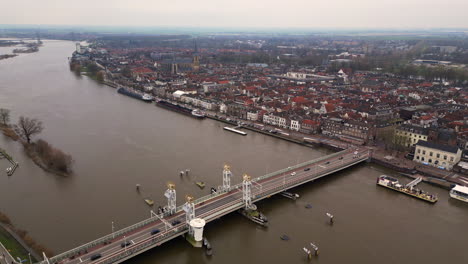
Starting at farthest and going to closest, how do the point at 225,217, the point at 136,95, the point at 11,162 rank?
the point at 136,95
the point at 11,162
the point at 225,217

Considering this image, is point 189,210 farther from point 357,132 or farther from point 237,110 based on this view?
point 237,110

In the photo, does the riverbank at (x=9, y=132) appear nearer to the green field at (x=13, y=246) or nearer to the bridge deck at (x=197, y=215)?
the green field at (x=13, y=246)

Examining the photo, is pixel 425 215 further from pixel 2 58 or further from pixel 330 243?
pixel 2 58

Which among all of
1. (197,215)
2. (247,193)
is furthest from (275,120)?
(197,215)

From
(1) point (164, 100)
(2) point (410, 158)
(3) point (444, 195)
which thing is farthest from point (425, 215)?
(1) point (164, 100)

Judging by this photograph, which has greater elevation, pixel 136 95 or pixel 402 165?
pixel 136 95

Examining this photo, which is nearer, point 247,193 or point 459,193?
point 247,193

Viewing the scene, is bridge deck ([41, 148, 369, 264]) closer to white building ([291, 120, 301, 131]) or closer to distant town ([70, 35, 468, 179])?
distant town ([70, 35, 468, 179])

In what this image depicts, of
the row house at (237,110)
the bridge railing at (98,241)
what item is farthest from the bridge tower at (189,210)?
the row house at (237,110)
